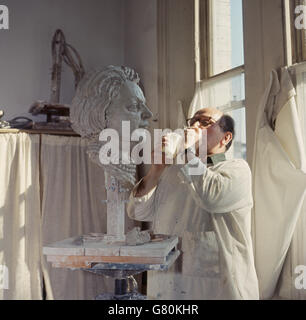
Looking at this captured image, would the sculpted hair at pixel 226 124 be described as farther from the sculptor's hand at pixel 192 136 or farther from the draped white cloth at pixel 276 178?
the draped white cloth at pixel 276 178

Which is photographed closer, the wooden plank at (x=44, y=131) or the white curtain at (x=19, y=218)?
the white curtain at (x=19, y=218)

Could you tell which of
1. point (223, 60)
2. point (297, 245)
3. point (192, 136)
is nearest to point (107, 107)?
point (192, 136)

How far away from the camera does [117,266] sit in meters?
1.31

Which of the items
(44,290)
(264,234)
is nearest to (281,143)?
(264,234)

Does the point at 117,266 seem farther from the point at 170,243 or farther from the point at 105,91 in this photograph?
the point at 105,91

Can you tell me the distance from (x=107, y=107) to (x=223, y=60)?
188 centimetres

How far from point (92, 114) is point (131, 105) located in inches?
6.0

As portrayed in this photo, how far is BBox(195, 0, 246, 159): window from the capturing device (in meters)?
2.79

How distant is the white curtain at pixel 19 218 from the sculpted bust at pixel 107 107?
70.5 inches

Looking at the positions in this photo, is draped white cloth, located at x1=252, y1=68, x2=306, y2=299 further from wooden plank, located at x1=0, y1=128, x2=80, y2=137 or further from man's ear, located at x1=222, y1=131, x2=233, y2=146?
wooden plank, located at x1=0, y1=128, x2=80, y2=137

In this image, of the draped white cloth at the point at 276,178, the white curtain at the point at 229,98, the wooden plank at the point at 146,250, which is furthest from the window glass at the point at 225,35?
the wooden plank at the point at 146,250

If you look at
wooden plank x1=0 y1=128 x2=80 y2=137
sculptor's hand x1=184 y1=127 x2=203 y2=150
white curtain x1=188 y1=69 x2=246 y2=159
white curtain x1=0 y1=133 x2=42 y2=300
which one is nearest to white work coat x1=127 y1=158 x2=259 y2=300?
sculptor's hand x1=184 y1=127 x2=203 y2=150

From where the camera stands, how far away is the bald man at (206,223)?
1587mm

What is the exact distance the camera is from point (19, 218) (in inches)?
121
